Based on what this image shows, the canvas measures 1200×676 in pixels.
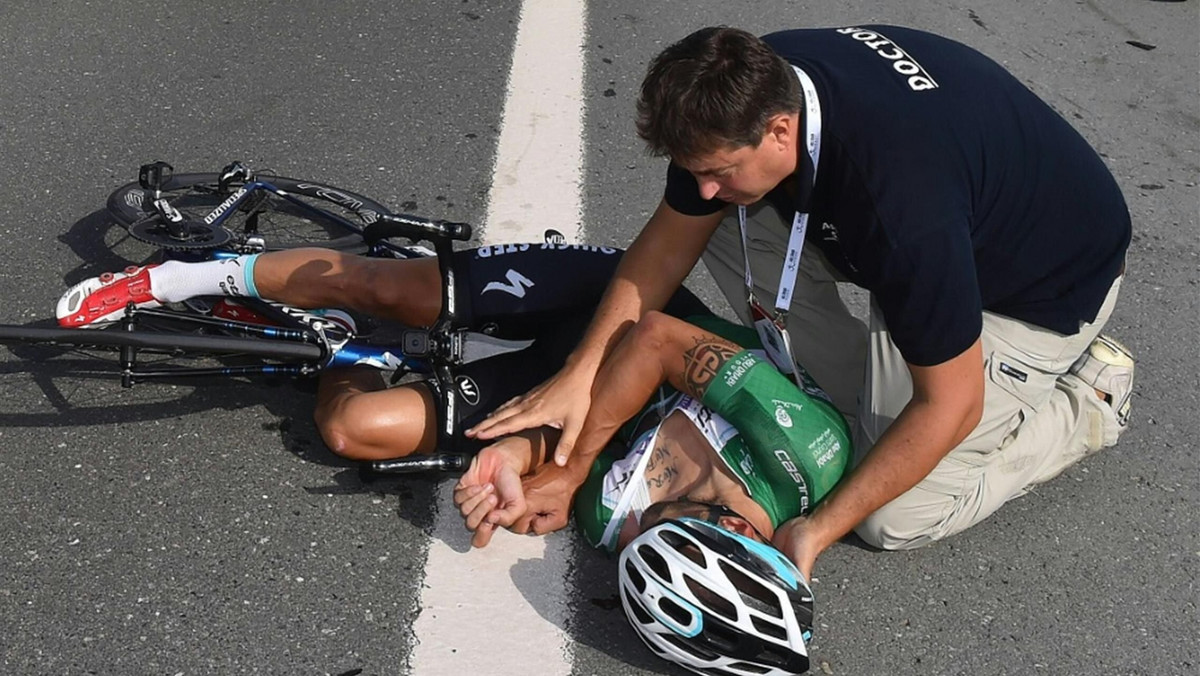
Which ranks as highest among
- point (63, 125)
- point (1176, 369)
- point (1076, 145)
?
point (1076, 145)

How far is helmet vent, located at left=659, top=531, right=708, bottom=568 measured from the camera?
3.38 meters

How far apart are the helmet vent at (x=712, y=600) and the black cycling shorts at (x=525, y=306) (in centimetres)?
110

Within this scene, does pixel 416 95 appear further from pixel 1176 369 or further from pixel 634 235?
pixel 1176 369

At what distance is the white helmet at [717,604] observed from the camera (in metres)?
3.34

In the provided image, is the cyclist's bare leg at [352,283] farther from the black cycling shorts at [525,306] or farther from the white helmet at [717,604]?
the white helmet at [717,604]

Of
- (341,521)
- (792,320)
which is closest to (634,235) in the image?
(792,320)

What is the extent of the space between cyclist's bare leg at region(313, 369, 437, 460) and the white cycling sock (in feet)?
1.45

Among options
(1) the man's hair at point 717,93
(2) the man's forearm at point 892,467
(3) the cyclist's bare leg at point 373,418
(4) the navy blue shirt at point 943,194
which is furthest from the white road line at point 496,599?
(1) the man's hair at point 717,93

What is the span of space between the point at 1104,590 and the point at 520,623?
5.91 feet

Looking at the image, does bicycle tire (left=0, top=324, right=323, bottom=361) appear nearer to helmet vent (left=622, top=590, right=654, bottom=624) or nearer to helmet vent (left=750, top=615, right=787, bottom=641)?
helmet vent (left=622, top=590, right=654, bottom=624)

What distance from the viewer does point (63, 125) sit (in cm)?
580

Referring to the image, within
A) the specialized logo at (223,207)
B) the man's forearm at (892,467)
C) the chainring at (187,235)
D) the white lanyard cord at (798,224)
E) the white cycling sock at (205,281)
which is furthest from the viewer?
the specialized logo at (223,207)

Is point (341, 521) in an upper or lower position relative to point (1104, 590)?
upper

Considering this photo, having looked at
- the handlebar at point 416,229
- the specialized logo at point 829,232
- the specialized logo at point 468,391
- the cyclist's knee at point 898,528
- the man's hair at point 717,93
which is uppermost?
the man's hair at point 717,93
